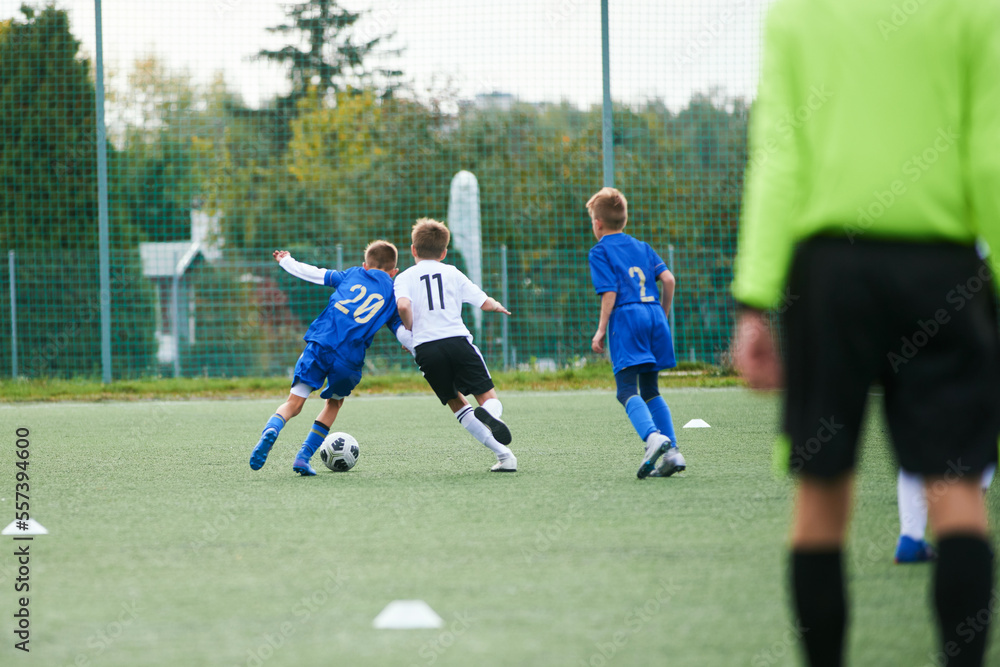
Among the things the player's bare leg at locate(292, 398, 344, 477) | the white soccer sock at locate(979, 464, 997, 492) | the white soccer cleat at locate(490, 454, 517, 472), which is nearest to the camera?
the white soccer sock at locate(979, 464, 997, 492)

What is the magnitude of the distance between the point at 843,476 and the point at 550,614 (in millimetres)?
1071

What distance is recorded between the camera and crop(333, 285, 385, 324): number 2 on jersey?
19.7ft

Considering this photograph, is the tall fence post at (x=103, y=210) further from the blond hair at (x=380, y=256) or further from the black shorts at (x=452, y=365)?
the black shorts at (x=452, y=365)

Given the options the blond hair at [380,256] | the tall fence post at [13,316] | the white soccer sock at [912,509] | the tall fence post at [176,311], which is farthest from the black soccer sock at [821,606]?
the tall fence post at [13,316]

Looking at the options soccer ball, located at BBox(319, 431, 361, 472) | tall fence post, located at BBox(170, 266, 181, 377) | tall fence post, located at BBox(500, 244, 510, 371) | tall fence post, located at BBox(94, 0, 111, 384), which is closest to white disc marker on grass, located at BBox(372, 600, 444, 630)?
soccer ball, located at BBox(319, 431, 361, 472)

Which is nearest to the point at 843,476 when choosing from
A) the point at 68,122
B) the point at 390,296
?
the point at 390,296

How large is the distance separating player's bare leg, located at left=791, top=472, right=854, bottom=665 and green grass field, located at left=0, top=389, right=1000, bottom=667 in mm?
465

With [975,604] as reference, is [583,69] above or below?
above

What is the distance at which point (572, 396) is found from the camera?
1210 centimetres

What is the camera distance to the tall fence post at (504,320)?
15.1m

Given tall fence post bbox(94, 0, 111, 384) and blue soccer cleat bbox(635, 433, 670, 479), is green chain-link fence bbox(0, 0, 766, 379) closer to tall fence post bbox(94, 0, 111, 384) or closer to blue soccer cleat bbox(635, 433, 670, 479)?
tall fence post bbox(94, 0, 111, 384)

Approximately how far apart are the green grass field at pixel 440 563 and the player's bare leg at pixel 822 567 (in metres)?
0.47

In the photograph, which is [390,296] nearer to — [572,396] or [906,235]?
[906,235]

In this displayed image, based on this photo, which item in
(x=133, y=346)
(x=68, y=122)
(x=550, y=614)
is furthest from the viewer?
(x=68, y=122)
